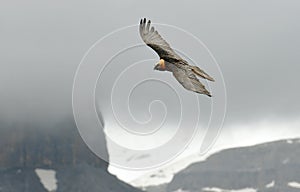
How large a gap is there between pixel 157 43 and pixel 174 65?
136 inches

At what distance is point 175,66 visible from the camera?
31.9 m

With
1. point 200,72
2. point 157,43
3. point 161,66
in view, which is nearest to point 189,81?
point 200,72

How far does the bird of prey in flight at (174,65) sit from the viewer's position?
30073 mm

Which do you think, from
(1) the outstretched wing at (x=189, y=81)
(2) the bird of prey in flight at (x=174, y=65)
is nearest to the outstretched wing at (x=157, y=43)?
(2) the bird of prey in flight at (x=174, y=65)

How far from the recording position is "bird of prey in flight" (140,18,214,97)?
30073 millimetres

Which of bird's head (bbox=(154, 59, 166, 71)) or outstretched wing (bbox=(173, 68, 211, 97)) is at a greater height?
bird's head (bbox=(154, 59, 166, 71))

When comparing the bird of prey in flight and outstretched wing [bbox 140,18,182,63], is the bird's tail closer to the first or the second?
the bird of prey in flight

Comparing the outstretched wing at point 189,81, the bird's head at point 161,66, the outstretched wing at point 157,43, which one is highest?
the outstretched wing at point 157,43

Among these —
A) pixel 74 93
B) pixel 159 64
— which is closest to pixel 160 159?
pixel 74 93

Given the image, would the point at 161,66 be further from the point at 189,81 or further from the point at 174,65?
the point at 189,81

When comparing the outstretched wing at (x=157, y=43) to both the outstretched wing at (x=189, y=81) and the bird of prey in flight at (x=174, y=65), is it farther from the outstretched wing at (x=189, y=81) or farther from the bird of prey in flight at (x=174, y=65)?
the outstretched wing at (x=189, y=81)

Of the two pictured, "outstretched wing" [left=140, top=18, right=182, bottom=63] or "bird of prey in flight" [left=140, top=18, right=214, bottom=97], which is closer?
"bird of prey in flight" [left=140, top=18, right=214, bottom=97]

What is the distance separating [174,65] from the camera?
105 feet

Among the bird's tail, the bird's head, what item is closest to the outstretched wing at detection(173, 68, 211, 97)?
the bird's tail
